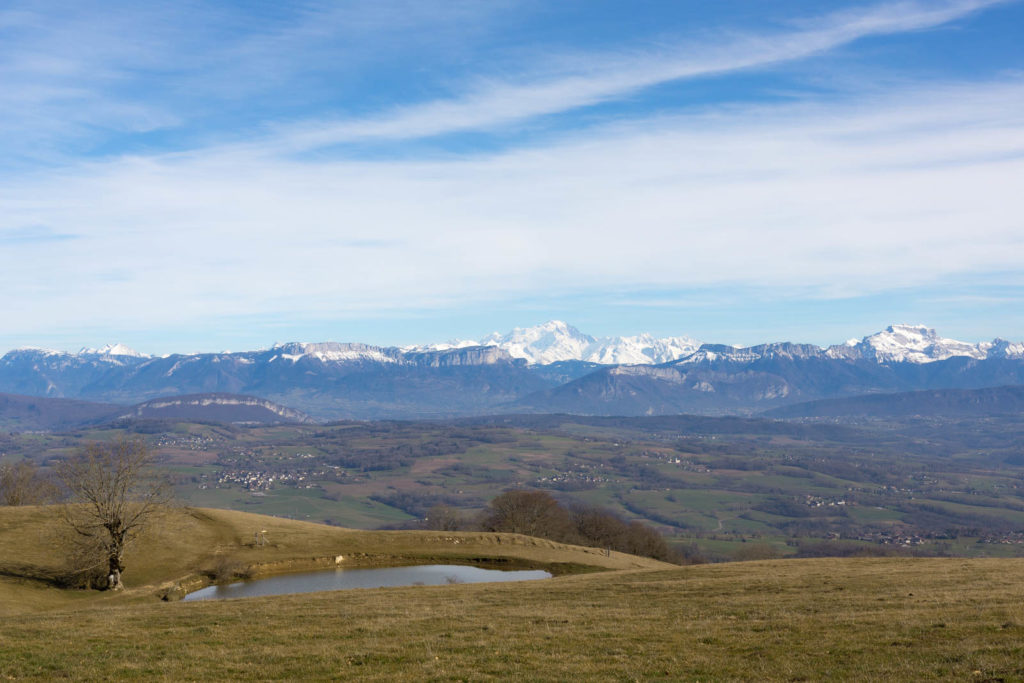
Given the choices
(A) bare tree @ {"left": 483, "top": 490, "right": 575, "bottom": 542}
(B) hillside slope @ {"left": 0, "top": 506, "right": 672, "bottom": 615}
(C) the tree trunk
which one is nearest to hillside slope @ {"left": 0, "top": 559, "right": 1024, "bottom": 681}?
(C) the tree trunk

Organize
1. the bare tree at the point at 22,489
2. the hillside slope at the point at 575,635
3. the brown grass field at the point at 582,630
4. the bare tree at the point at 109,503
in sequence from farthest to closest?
the bare tree at the point at 22,489
the bare tree at the point at 109,503
the brown grass field at the point at 582,630
the hillside slope at the point at 575,635

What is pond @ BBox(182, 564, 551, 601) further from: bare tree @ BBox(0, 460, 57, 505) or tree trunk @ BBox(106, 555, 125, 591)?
bare tree @ BBox(0, 460, 57, 505)

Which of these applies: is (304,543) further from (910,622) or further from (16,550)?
(910,622)

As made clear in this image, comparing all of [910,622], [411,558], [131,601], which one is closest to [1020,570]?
[910,622]

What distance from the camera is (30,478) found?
116062 millimetres

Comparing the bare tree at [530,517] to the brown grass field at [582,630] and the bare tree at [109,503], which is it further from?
the bare tree at [109,503]

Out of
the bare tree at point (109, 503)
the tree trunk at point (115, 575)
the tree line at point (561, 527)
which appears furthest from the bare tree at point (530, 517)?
the tree trunk at point (115, 575)

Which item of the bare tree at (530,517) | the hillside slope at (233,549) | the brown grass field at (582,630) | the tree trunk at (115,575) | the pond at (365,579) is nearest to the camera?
the brown grass field at (582,630)

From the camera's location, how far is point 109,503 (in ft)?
200

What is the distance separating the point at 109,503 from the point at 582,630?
4622cm

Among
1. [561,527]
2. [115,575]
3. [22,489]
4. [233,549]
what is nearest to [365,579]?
[233,549]

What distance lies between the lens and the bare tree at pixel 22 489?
106m

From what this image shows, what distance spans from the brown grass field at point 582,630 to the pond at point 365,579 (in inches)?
278

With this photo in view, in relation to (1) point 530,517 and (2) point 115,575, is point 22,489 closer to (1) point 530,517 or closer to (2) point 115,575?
(2) point 115,575
